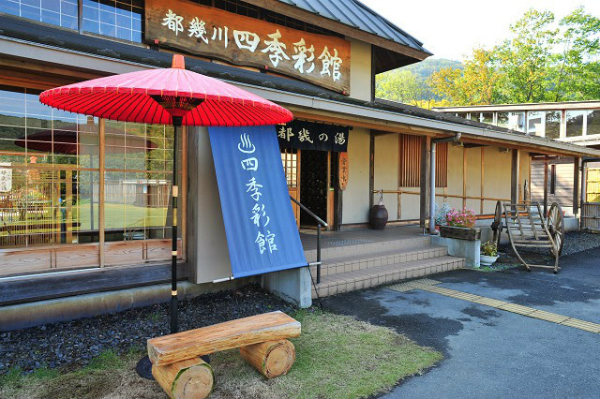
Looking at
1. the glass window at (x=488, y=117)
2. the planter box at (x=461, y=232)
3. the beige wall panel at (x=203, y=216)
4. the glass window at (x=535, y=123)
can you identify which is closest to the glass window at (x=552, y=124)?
the glass window at (x=535, y=123)

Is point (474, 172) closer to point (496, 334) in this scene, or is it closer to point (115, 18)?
point (496, 334)

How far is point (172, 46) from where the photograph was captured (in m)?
6.03

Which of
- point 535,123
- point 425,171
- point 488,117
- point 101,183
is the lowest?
point 101,183

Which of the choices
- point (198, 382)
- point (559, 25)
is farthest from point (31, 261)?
point (559, 25)

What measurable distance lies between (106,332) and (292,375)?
2105 millimetres

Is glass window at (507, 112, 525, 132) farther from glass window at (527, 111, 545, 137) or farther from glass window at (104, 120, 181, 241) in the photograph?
glass window at (104, 120, 181, 241)

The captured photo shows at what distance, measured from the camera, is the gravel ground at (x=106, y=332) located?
3.51 m

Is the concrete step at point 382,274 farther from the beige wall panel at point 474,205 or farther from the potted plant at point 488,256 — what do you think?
the beige wall panel at point 474,205

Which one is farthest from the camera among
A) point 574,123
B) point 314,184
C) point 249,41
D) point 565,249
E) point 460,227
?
point 574,123

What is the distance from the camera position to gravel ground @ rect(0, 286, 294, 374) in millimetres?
3514

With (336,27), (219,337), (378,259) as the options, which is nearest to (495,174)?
(336,27)

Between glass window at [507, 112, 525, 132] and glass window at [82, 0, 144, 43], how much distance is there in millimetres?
21222

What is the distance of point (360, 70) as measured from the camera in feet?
29.5

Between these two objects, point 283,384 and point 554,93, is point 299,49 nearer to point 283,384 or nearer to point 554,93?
point 283,384
